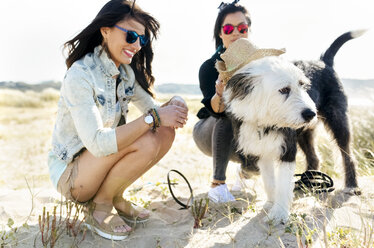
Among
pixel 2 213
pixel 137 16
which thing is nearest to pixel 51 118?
pixel 2 213

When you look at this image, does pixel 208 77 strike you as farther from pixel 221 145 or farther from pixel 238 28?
pixel 221 145

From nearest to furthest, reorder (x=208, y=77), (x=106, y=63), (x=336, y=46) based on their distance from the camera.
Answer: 1. (x=106, y=63)
2. (x=208, y=77)
3. (x=336, y=46)

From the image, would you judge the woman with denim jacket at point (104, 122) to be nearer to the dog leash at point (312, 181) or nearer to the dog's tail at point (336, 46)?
the dog leash at point (312, 181)

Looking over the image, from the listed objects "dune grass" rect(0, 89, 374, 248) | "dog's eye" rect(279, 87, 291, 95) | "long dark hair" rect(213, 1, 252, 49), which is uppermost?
"long dark hair" rect(213, 1, 252, 49)

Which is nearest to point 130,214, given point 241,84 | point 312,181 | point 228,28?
point 241,84

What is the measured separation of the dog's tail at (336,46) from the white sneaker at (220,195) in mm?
1881

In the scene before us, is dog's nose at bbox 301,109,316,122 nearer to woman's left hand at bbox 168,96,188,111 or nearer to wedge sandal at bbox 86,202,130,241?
woman's left hand at bbox 168,96,188,111

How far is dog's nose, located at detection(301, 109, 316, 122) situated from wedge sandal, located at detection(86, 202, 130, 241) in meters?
1.71

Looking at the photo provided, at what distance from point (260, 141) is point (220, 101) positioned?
0.55m

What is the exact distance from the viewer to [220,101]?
3291 millimetres

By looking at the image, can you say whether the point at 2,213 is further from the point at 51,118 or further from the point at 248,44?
the point at 51,118

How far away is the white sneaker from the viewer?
3.52m

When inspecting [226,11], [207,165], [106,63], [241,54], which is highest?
[226,11]

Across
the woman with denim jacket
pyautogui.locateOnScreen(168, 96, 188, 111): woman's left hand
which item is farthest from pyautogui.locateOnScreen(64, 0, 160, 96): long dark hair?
pyautogui.locateOnScreen(168, 96, 188, 111): woman's left hand
